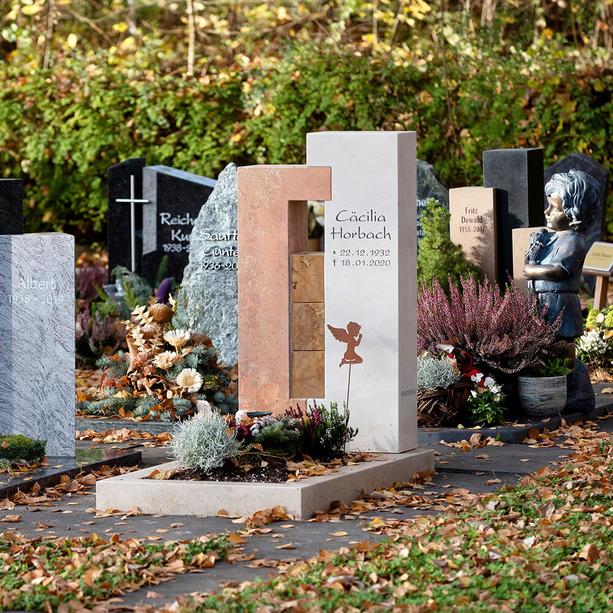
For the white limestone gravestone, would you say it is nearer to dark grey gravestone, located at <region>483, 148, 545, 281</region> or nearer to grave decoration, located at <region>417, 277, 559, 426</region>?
grave decoration, located at <region>417, 277, 559, 426</region>

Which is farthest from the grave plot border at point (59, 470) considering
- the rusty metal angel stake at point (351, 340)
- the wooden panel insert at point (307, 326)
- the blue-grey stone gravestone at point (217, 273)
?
the blue-grey stone gravestone at point (217, 273)

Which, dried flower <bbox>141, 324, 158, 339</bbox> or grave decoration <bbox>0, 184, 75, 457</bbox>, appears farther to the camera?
dried flower <bbox>141, 324, 158, 339</bbox>

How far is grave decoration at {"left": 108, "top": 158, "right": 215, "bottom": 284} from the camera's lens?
15883mm

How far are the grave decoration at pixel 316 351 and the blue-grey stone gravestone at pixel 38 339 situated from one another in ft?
3.78

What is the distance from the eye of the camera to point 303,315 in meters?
8.99

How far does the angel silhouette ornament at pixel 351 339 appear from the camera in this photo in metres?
Result: 8.56

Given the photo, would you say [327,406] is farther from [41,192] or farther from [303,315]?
[41,192]

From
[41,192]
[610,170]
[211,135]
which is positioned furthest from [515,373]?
[41,192]

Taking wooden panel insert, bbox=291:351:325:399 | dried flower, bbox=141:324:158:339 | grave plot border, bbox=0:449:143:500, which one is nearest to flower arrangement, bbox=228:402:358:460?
wooden panel insert, bbox=291:351:325:399

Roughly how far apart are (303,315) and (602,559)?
3.34 m

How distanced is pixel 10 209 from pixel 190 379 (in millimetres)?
2265

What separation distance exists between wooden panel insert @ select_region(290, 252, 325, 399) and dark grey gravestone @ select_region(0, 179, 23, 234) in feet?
6.82

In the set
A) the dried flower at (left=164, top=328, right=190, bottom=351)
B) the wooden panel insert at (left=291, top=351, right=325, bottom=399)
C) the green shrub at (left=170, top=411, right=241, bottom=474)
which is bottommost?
the green shrub at (left=170, top=411, right=241, bottom=474)

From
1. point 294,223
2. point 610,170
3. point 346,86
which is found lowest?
point 294,223
